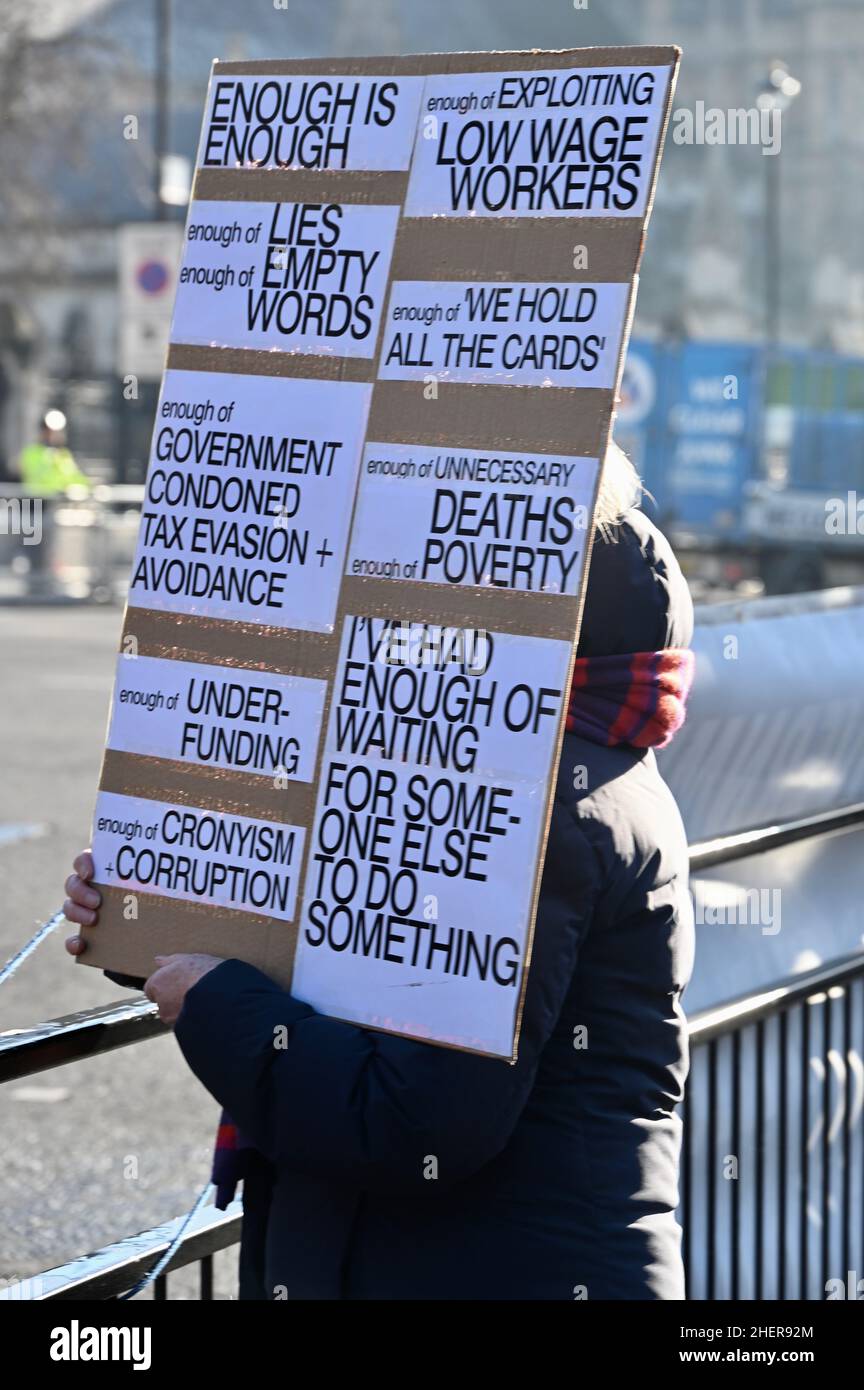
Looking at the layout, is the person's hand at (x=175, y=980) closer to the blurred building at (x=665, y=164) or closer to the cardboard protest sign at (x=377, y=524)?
the cardboard protest sign at (x=377, y=524)

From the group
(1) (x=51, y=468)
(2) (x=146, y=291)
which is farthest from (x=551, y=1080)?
(1) (x=51, y=468)

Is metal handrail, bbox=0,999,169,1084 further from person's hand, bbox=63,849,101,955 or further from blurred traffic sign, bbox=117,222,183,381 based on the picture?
blurred traffic sign, bbox=117,222,183,381

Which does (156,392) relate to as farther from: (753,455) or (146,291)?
(146,291)

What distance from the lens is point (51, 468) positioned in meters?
24.8

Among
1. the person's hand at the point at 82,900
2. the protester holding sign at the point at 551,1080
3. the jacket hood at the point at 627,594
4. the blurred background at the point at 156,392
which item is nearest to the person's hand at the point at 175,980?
the protester holding sign at the point at 551,1080

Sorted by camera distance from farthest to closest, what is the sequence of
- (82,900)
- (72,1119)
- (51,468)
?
(51,468)
(72,1119)
(82,900)

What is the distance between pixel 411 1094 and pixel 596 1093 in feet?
0.67

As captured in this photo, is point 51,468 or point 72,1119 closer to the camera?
point 72,1119

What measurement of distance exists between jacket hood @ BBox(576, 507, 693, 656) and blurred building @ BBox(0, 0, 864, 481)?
4350 cm

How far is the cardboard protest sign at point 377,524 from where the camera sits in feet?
6.70

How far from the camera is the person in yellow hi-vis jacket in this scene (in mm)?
24453

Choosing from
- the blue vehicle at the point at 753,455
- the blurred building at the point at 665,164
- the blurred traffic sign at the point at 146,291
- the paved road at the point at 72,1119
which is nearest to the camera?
the paved road at the point at 72,1119

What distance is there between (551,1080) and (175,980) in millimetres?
424

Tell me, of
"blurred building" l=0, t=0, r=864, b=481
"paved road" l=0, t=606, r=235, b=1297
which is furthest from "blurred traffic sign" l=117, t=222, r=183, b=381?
"blurred building" l=0, t=0, r=864, b=481
